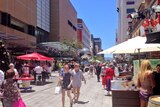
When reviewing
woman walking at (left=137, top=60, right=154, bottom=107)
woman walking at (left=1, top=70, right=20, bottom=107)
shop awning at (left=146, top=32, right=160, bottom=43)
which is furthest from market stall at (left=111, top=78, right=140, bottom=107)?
woman walking at (left=1, top=70, right=20, bottom=107)

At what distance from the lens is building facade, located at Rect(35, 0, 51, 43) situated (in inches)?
2363

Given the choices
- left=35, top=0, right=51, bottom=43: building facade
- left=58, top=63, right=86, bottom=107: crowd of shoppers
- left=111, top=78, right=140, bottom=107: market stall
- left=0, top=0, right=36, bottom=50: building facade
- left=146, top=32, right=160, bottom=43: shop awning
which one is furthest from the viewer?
left=35, top=0, right=51, bottom=43: building facade

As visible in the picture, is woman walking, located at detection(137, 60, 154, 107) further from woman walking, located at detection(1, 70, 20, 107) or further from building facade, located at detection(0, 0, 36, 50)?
building facade, located at detection(0, 0, 36, 50)

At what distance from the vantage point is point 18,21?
45.2m

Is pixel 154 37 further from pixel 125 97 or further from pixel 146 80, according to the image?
pixel 125 97

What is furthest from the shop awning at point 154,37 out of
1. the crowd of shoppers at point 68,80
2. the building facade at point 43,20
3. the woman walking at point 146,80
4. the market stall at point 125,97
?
the building facade at point 43,20

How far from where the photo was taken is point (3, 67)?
20.6m

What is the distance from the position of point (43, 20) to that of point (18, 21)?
19.9 metres

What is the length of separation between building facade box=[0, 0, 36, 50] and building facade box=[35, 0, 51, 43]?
7.61 metres

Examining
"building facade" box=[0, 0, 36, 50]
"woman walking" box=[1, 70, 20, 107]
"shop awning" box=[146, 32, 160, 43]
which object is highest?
"building facade" box=[0, 0, 36, 50]

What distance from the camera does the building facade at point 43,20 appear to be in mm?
60031

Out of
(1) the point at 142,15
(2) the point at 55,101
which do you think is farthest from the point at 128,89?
(1) the point at 142,15

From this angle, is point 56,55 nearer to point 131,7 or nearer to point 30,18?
point 30,18

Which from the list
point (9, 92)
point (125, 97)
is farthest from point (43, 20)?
point (9, 92)
